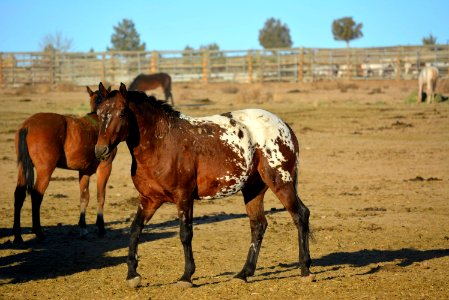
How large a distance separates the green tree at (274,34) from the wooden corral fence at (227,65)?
251 ft

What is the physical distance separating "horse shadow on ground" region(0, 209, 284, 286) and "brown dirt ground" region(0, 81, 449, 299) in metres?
0.02

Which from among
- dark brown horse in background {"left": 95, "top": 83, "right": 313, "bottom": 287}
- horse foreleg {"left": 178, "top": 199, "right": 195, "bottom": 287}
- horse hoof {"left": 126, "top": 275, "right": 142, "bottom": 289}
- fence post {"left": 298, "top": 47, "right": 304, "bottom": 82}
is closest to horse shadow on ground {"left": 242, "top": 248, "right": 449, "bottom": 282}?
dark brown horse in background {"left": 95, "top": 83, "right": 313, "bottom": 287}

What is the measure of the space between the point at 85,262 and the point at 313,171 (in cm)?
788

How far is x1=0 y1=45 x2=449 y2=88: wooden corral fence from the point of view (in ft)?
151

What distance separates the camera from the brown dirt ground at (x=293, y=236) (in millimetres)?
7875

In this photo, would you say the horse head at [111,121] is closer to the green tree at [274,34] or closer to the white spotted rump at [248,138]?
the white spotted rump at [248,138]

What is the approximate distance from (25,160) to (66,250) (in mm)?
1433

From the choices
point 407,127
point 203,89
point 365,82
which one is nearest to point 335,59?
point 365,82

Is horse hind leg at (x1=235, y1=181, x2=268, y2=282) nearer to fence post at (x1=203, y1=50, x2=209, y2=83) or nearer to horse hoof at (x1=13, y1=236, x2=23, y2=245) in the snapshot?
horse hoof at (x1=13, y1=236, x2=23, y2=245)

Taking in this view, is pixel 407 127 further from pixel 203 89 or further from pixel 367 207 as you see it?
pixel 203 89

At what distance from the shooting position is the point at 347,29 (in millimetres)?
101312

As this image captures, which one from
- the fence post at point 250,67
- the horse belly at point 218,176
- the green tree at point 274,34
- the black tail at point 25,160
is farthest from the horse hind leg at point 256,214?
the green tree at point 274,34

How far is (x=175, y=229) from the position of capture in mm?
11273

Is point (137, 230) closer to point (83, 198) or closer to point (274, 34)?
point (83, 198)
